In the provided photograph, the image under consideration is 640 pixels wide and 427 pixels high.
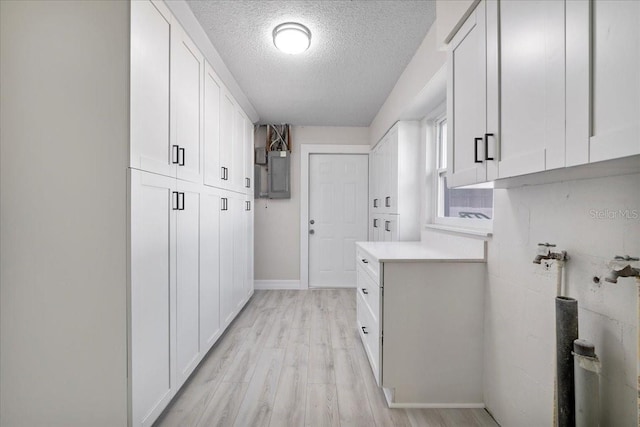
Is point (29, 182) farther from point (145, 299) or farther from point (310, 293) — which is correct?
point (310, 293)

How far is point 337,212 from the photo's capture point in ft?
15.9

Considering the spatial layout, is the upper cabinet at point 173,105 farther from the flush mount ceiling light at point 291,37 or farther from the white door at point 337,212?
the white door at point 337,212

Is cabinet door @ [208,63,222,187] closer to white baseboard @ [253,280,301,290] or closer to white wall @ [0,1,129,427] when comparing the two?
white wall @ [0,1,129,427]

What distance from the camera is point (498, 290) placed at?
174 centimetres

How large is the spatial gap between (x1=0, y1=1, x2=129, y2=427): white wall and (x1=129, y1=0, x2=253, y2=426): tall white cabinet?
8cm

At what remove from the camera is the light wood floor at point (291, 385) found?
1783mm

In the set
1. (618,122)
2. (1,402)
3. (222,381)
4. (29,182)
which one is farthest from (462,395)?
(29,182)

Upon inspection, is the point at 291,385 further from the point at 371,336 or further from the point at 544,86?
the point at 544,86

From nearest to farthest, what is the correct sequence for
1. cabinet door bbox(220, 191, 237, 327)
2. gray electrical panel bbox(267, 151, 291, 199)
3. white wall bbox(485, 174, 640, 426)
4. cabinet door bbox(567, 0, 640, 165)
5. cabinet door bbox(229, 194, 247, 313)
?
cabinet door bbox(567, 0, 640, 165) → white wall bbox(485, 174, 640, 426) → cabinet door bbox(220, 191, 237, 327) → cabinet door bbox(229, 194, 247, 313) → gray electrical panel bbox(267, 151, 291, 199)

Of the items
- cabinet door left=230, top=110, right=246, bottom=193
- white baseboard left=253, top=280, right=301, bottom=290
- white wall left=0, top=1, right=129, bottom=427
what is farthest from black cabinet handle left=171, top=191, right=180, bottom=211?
white baseboard left=253, top=280, right=301, bottom=290

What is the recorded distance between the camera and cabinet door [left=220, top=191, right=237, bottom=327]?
2912mm

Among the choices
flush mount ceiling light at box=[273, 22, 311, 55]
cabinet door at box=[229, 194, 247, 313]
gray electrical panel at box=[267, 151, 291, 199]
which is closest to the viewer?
flush mount ceiling light at box=[273, 22, 311, 55]

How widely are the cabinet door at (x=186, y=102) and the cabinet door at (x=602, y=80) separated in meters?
1.85

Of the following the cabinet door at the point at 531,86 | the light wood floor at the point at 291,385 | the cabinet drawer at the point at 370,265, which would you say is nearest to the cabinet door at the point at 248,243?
the light wood floor at the point at 291,385
